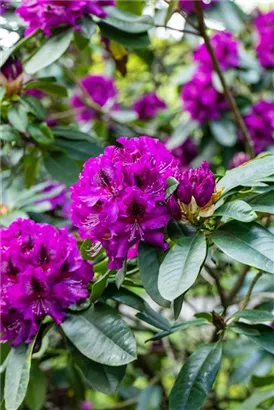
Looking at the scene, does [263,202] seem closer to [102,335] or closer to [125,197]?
[125,197]

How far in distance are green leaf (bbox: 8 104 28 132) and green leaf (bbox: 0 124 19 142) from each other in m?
0.02

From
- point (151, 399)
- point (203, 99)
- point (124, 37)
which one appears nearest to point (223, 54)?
point (203, 99)

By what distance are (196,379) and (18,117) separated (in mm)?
654

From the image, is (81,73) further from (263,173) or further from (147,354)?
(263,173)

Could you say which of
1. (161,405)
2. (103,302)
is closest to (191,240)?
(103,302)

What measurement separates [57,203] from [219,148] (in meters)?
0.56

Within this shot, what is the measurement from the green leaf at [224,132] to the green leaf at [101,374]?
3.49 feet

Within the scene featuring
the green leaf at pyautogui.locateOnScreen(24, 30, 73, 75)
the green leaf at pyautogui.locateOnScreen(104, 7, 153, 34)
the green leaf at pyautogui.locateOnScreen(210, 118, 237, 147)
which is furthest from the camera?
the green leaf at pyautogui.locateOnScreen(210, 118, 237, 147)

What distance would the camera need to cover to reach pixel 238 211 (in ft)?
2.99

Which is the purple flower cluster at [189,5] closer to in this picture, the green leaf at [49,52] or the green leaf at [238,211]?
the green leaf at [49,52]

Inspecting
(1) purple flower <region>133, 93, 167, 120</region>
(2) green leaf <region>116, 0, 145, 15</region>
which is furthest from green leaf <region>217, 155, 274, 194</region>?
(1) purple flower <region>133, 93, 167, 120</region>

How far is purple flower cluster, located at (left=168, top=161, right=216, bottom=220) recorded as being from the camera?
37.9 inches

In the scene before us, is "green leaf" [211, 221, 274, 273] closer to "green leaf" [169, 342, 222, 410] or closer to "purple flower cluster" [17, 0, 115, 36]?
"green leaf" [169, 342, 222, 410]

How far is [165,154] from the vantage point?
0.98 m
